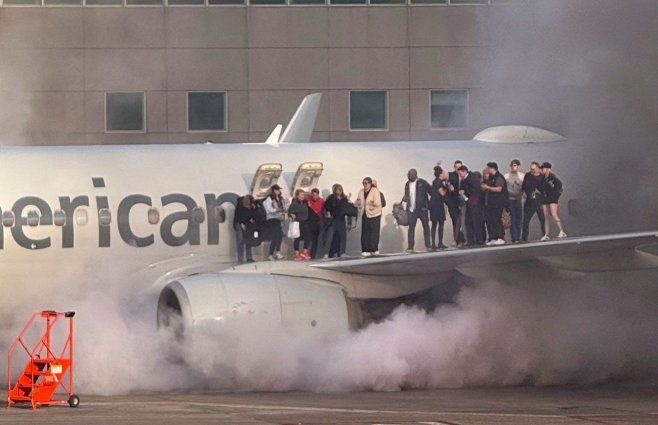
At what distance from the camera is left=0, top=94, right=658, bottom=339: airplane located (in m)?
23.0

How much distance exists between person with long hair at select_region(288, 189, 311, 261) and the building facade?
14991 mm

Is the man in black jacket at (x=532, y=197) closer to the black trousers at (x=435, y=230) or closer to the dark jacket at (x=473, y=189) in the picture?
the dark jacket at (x=473, y=189)

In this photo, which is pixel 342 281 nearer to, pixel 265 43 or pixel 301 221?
pixel 301 221

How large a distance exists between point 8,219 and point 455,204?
6805mm

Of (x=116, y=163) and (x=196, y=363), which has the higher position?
(x=116, y=163)

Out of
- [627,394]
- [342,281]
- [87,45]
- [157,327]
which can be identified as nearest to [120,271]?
[157,327]

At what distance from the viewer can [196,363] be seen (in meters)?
22.4

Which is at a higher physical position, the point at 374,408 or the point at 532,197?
the point at 532,197

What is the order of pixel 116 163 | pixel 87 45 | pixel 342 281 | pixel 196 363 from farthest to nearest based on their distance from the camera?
pixel 87 45 → pixel 116 163 → pixel 342 281 → pixel 196 363

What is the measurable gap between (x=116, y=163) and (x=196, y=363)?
4.49 meters

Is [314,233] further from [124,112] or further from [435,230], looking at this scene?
[124,112]

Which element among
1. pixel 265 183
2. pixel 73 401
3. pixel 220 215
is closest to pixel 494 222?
pixel 265 183

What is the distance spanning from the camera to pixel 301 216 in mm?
25078

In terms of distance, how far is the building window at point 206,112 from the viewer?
4238 cm
